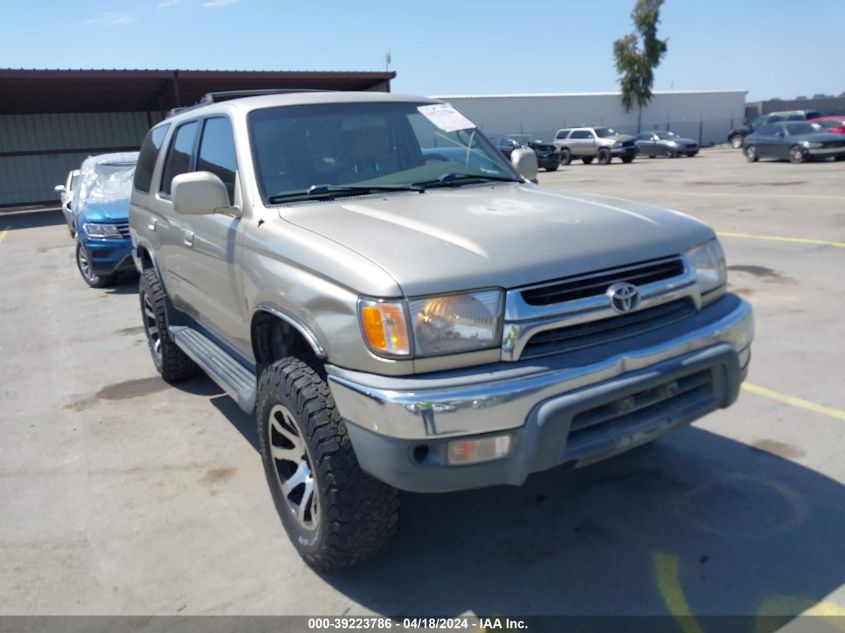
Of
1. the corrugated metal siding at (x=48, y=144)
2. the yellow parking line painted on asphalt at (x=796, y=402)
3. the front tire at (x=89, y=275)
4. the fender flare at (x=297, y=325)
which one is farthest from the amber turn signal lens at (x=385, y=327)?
the corrugated metal siding at (x=48, y=144)

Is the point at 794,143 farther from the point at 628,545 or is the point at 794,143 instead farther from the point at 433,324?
the point at 433,324

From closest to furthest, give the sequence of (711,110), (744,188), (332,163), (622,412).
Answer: (622,412)
(332,163)
(744,188)
(711,110)

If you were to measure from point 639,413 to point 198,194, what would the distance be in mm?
2258

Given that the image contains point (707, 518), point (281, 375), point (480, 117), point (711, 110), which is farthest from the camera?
point (711, 110)

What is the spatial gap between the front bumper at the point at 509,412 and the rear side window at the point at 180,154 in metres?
2.56

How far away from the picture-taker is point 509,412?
8.23ft

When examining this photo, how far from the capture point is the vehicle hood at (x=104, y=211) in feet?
31.5

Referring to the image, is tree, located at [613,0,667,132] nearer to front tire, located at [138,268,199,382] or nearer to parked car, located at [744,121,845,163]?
parked car, located at [744,121,845,163]

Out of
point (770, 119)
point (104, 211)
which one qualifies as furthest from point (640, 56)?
point (104, 211)

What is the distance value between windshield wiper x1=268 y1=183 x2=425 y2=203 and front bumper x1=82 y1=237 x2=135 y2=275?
22.3ft

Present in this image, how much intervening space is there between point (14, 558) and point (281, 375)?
1.64 m

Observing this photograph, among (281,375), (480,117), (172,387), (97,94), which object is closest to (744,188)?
(172,387)

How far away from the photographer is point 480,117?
40.9 m

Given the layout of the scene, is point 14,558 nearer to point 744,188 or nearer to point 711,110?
point 744,188
